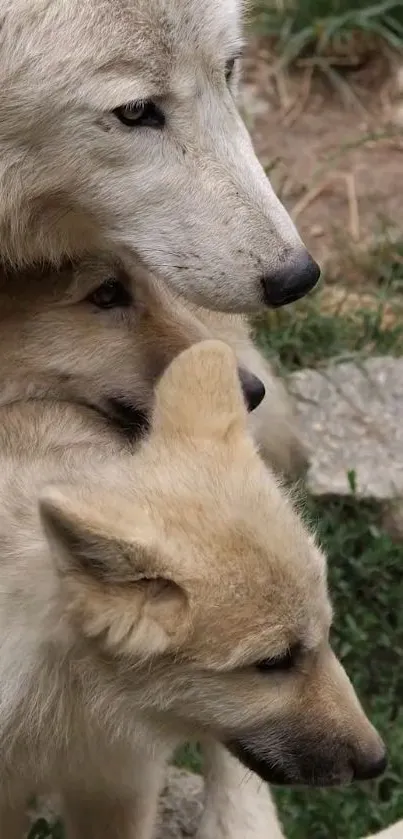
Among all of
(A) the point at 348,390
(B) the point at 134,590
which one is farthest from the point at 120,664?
(A) the point at 348,390

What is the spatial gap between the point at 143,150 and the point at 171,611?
1.44 meters

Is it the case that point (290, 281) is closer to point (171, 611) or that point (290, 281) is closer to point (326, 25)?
point (171, 611)

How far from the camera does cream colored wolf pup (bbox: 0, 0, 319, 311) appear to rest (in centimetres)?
340

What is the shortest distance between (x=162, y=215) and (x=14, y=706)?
1.44 meters

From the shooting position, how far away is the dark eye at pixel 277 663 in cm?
285

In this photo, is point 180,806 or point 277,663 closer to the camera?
point 277,663

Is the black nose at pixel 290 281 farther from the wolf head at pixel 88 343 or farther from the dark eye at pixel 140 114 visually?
the dark eye at pixel 140 114

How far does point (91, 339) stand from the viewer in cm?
380

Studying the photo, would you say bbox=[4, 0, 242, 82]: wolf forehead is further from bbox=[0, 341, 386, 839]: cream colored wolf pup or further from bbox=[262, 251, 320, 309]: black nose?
bbox=[0, 341, 386, 839]: cream colored wolf pup

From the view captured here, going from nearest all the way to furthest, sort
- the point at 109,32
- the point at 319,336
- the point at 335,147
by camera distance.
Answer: the point at 109,32 < the point at 319,336 < the point at 335,147

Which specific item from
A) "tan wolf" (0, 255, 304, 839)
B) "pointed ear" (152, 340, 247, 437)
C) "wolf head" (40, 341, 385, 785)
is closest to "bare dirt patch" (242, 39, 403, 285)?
"tan wolf" (0, 255, 304, 839)

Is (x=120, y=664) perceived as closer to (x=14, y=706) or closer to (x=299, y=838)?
(x=14, y=706)

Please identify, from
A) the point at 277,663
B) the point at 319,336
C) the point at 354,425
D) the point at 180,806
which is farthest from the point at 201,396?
the point at 319,336

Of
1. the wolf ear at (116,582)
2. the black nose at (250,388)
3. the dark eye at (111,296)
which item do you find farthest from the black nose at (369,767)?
the dark eye at (111,296)
